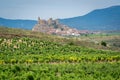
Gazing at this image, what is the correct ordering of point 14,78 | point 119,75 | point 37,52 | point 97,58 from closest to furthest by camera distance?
point 14,78, point 119,75, point 97,58, point 37,52

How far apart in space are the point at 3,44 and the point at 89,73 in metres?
49.4

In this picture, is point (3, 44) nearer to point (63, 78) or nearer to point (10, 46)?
point (10, 46)

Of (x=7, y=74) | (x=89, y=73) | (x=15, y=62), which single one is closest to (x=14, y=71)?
(x=7, y=74)

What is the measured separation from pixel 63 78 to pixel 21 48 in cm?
4821

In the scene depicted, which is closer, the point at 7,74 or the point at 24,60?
the point at 7,74

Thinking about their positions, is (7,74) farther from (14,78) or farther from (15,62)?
(15,62)

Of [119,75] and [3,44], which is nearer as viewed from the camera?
[119,75]

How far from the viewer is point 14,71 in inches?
1844

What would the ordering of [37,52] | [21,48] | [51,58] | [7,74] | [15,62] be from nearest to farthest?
1. [7,74]
2. [15,62]
3. [51,58]
4. [37,52]
5. [21,48]

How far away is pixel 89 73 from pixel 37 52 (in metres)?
35.8

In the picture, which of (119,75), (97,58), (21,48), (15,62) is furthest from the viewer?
(21,48)

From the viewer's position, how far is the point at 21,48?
87.6 metres

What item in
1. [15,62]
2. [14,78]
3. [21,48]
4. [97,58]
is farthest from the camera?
[21,48]

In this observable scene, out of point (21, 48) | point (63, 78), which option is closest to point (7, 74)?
point (63, 78)
